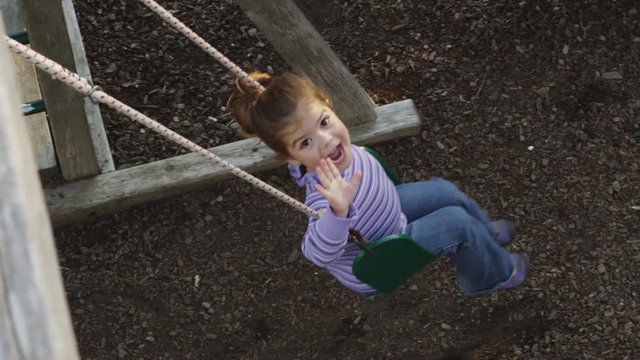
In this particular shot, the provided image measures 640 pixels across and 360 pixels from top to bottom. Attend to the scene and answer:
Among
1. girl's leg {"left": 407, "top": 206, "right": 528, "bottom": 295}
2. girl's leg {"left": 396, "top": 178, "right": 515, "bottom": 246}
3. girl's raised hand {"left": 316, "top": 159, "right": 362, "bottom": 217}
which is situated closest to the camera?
girl's raised hand {"left": 316, "top": 159, "right": 362, "bottom": 217}

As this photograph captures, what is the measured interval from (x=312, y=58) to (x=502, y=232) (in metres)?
0.97

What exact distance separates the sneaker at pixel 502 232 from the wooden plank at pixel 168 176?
66cm

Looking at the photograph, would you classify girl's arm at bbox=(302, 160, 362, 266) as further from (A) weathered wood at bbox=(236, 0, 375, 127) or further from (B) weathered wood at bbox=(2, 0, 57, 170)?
(B) weathered wood at bbox=(2, 0, 57, 170)

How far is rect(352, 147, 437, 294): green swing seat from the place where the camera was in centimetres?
253

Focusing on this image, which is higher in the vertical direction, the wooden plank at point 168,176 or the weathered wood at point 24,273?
the weathered wood at point 24,273

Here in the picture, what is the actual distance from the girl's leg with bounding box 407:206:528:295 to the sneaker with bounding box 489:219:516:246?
0.28 feet

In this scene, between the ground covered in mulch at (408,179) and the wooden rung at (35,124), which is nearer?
the ground covered in mulch at (408,179)

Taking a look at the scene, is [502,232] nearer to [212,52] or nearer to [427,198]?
[427,198]

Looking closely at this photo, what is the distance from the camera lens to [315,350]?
3254 mm

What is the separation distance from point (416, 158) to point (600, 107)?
0.73 metres

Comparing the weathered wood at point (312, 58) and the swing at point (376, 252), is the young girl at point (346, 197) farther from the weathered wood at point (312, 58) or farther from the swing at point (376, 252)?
the weathered wood at point (312, 58)

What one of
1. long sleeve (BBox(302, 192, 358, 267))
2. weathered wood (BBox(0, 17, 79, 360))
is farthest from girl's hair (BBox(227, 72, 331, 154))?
weathered wood (BBox(0, 17, 79, 360))

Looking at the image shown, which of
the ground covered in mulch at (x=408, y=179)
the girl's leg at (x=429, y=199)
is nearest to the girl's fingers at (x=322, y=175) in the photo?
the girl's leg at (x=429, y=199)

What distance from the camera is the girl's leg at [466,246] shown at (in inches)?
106
